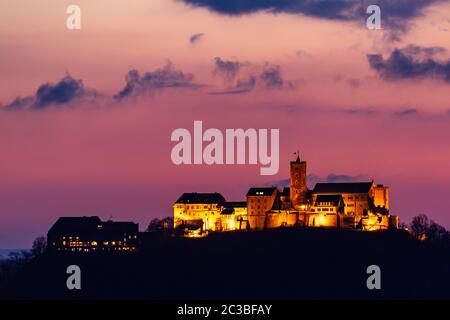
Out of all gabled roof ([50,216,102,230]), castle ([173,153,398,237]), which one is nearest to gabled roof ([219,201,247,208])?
castle ([173,153,398,237])

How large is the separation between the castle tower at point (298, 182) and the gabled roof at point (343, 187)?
97.6 inches

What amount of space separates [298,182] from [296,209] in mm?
3575

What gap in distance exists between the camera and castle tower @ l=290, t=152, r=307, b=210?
17600 cm

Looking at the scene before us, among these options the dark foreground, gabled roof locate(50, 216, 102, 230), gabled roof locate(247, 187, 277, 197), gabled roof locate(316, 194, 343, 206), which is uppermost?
gabled roof locate(247, 187, 277, 197)

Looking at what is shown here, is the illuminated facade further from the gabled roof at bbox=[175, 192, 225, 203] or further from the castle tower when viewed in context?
the castle tower

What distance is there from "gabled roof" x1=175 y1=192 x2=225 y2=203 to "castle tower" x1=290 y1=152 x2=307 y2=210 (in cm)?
1052

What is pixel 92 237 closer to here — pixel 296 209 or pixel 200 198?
pixel 200 198

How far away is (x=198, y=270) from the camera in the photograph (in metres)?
178

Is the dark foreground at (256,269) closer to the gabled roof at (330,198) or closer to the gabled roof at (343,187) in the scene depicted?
the gabled roof at (330,198)

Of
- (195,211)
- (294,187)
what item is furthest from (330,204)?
(195,211)

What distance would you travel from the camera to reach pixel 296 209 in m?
175

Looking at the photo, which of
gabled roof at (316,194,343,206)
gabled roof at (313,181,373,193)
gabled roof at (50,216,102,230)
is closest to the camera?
gabled roof at (316,194,343,206)

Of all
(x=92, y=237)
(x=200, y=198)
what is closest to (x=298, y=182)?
(x=200, y=198)

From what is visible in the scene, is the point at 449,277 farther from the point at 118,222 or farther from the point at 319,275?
the point at 118,222
